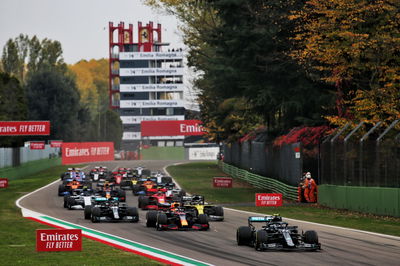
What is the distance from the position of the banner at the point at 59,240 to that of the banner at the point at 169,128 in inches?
4616

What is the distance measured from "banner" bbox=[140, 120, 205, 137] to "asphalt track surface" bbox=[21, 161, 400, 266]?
10653cm

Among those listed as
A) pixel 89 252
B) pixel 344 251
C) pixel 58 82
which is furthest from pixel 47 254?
pixel 58 82

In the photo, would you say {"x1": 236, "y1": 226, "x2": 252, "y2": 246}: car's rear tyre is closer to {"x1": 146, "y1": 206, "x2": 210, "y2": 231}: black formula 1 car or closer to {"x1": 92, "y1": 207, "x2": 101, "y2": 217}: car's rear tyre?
{"x1": 146, "y1": 206, "x2": 210, "y2": 231}: black formula 1 car

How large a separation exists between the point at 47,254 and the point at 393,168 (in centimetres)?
1478

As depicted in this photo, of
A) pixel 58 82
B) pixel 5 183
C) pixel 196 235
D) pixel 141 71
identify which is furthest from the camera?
pixel 141 71

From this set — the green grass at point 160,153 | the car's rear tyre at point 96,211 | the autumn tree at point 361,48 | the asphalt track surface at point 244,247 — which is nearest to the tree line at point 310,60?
the autumn tree at point 361,48

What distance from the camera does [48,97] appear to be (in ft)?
432

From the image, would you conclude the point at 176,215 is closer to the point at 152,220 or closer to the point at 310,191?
the point at 152,220

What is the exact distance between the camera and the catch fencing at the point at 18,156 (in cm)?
6524

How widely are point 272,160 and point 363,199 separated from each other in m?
20.4

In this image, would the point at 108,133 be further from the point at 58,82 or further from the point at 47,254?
the point at 47,254

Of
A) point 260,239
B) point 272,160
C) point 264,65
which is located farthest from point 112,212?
Result: point 272,160

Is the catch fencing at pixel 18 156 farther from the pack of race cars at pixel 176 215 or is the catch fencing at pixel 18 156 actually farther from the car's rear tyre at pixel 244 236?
the car's rear tyre at pixel 244 236

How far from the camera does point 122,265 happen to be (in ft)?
56.3
